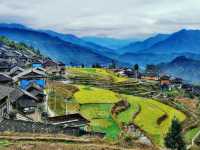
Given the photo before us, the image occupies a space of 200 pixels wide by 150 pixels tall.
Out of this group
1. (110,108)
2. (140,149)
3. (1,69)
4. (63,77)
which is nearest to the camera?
(140,149)

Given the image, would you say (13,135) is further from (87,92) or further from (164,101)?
(164,101)

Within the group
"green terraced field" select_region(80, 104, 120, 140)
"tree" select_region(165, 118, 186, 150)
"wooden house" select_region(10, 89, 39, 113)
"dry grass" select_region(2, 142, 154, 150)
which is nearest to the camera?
"dry grass" select_region(2, 142, 154, 150)

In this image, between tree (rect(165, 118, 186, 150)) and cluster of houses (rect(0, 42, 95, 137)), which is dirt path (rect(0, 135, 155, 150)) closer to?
cluster of houses (rect(0, 42, 95, 137))

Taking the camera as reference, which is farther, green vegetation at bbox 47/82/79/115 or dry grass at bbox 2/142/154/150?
green vegetation at bbox 47/82/79/115

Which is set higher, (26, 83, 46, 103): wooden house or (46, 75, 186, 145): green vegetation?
(26, 83, 46, 103): wooden house

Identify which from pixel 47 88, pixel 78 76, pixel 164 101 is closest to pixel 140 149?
pixel 47 88

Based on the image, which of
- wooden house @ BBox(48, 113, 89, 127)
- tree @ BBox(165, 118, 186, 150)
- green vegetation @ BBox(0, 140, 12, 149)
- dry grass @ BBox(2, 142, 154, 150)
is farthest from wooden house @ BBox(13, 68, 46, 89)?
dry grass @ BBox(2, 142, 154, 150)

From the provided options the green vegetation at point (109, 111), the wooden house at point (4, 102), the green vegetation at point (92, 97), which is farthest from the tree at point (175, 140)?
the green vegetation at point (92, 97)

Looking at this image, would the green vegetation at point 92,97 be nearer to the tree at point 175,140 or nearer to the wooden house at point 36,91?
the wooden house at point 36,91
